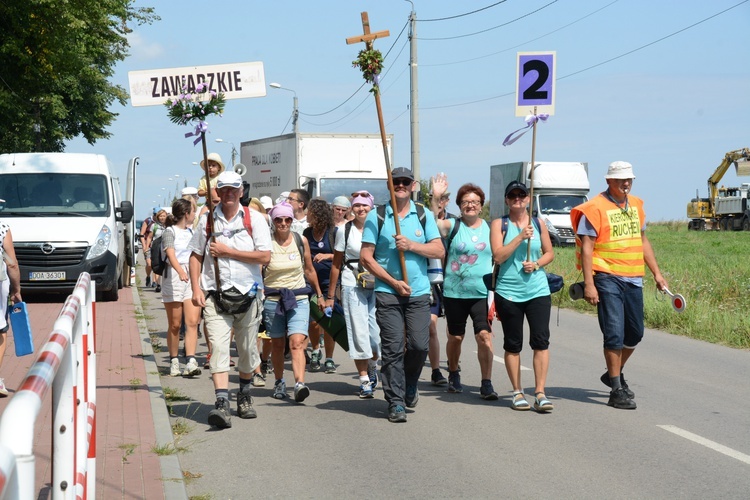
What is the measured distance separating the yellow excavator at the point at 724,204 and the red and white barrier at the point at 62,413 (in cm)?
6559

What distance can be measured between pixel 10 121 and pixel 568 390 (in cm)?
2224

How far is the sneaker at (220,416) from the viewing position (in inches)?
317

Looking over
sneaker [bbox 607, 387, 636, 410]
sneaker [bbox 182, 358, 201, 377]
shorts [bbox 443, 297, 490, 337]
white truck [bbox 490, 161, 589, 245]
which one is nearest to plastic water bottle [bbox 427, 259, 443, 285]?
shorts [bbox 443, 297, 490, 337]

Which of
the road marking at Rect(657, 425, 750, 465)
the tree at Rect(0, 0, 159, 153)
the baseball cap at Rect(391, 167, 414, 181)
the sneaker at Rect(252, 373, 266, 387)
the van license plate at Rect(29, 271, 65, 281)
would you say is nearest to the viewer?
the road marking at Rect(657, 425, 750, 465)

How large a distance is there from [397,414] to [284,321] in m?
1.82

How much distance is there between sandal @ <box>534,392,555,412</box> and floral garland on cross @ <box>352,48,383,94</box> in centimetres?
281

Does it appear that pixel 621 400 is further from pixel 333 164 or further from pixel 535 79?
pixel 333 164

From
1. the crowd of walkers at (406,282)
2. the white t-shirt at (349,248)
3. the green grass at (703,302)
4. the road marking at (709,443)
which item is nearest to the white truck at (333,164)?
the green grass at (703,302)

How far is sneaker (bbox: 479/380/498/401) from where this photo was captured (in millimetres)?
9336

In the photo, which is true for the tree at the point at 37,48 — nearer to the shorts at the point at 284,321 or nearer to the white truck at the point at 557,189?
the shorts at the point at 284,321

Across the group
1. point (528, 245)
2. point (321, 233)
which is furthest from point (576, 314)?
point (528, 245)

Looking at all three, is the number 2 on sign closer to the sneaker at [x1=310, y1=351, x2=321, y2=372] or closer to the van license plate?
the sneaker at [x1=310, y1=351, x2=321, y2=372]

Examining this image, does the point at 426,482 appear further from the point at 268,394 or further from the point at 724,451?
the point at 268,394

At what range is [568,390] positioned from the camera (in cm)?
995
